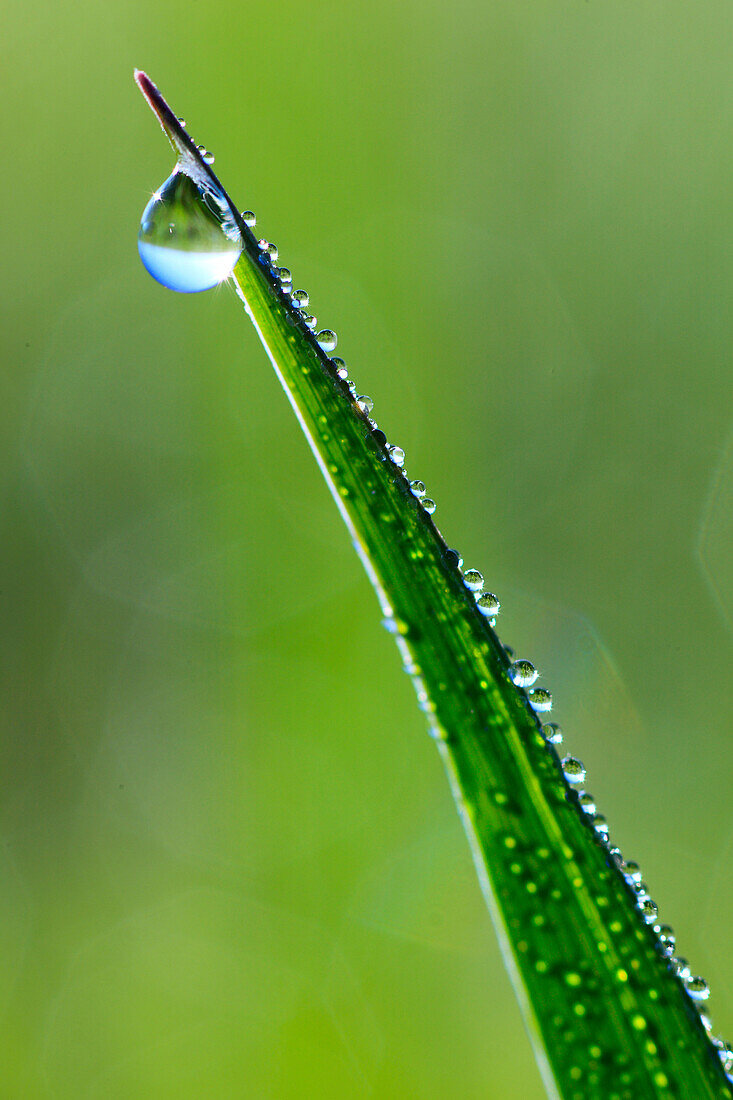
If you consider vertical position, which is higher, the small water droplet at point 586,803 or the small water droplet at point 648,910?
the small water droplet at point 586,803

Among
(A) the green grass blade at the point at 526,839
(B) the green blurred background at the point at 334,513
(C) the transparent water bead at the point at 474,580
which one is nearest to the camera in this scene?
(A) the green grass blade at the point at 526,839

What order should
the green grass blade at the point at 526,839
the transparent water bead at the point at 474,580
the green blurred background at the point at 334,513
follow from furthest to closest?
the green blurred background at the point at 334,513
the transparent water bead at the point at 474,580
the green grass blade at the point at 526,839

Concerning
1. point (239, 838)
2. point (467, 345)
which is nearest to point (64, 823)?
point (239, 838)

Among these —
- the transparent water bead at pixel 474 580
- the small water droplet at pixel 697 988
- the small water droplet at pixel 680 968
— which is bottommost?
the small water droplet at pixel 697 988

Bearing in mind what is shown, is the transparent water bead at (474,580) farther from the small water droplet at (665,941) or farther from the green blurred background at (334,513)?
the green blurred background at (334,513)

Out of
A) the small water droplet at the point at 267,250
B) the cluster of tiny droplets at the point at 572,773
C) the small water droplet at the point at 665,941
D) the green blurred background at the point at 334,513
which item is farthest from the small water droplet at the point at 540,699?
the green blurred background at the point at 334,513
